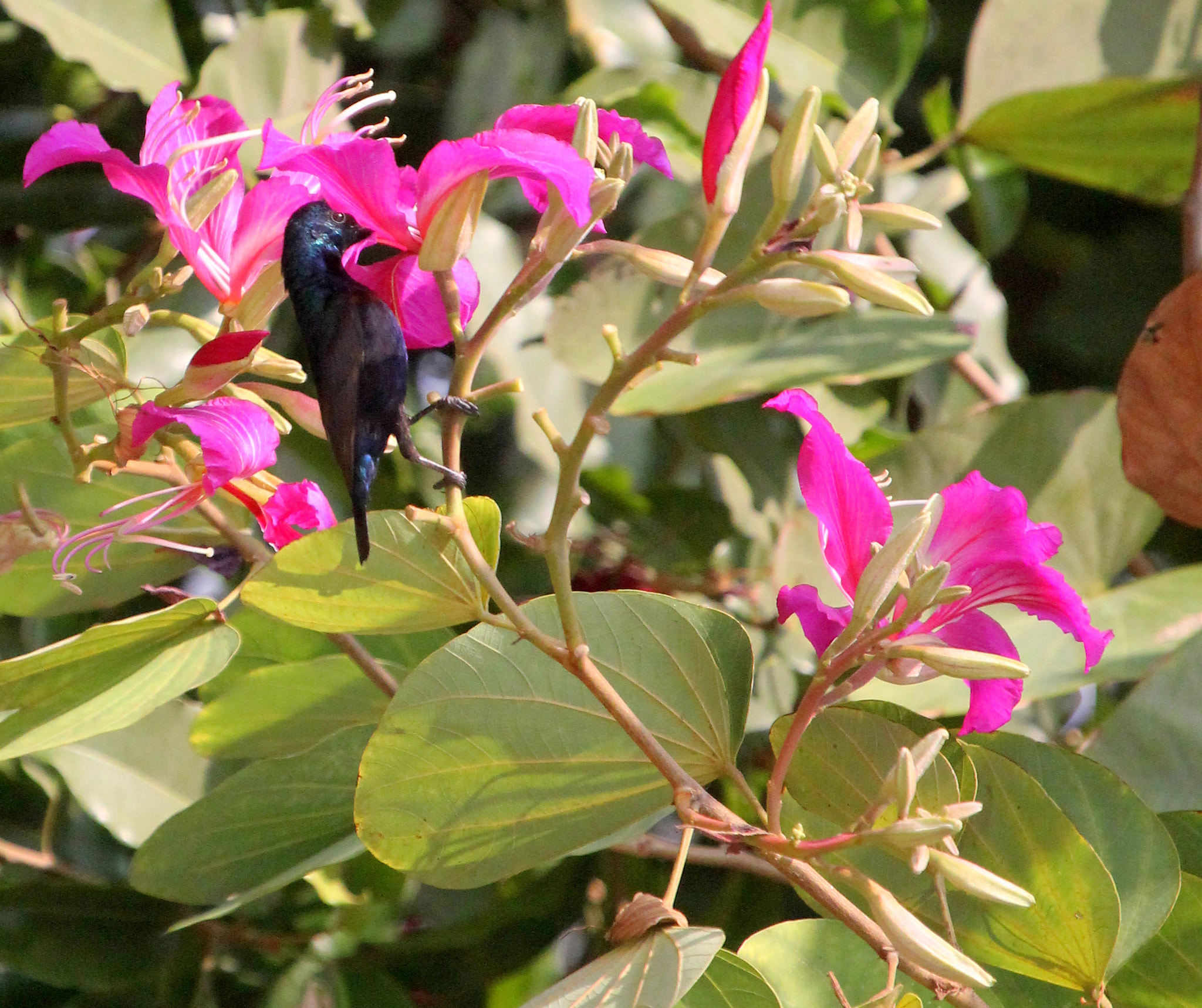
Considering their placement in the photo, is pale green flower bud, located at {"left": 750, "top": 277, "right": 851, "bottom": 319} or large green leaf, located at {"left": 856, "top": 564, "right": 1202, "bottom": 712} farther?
large green leaf, located at {"left": 856, "top": 564, "right": 1202, "bottom": 712}

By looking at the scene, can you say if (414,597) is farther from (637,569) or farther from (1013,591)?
(637,569)

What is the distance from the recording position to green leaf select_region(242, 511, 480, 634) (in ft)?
1.36

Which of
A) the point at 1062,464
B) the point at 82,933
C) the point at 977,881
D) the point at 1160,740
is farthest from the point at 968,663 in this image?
the point at 82,933

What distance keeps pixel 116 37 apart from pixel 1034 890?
0.88 metres

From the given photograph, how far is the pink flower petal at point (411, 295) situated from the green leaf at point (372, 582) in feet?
0.26

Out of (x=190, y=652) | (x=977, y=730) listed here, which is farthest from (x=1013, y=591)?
(x=190, y=652)

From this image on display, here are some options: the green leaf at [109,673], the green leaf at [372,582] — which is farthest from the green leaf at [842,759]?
the green leaf at [109,673]

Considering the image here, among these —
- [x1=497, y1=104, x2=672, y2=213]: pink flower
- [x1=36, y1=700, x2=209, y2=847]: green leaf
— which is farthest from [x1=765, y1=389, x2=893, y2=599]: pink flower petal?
[x1=36, y1=700, x2=209, y2=847]: green leaf

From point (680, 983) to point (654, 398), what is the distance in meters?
0.49

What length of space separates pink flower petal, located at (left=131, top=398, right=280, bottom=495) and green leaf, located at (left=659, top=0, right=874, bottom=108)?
2.06ft

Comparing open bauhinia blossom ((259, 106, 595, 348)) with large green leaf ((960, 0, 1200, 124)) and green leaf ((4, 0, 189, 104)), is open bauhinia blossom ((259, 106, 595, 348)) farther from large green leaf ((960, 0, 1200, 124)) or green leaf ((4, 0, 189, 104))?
large green leaf ((960, 0, 1200, 124))

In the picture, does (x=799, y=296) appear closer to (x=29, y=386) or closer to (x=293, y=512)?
(x=293, y=512)

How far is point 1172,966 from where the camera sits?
52cm

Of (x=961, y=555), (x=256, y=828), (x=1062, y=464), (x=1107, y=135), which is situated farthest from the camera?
(x=1107, y=135)
